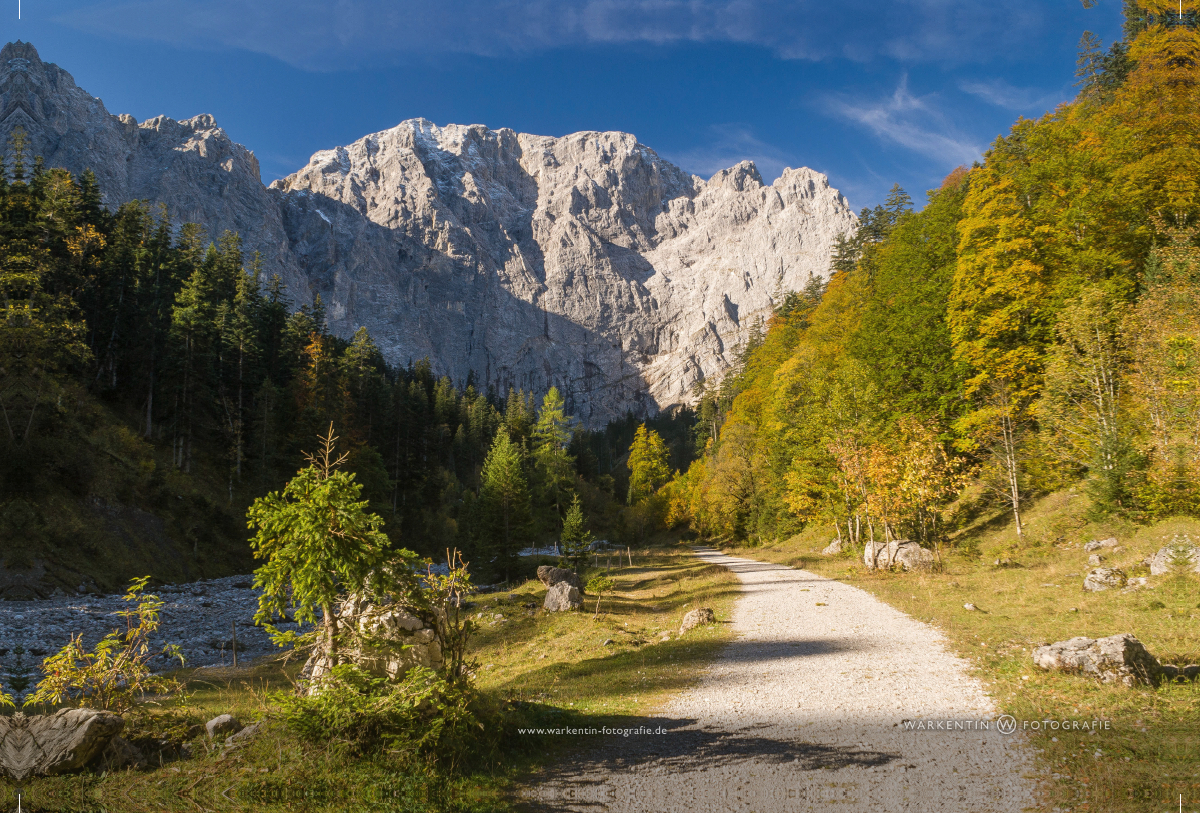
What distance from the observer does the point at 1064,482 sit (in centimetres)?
2150

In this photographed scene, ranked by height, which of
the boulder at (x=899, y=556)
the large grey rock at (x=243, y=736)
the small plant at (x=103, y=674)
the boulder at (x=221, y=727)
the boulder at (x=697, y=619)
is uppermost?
the small plant at (x=103, y=674)

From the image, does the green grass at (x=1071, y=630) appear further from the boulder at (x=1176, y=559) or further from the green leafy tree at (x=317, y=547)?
the green leafy tree at (x=317, y=547)

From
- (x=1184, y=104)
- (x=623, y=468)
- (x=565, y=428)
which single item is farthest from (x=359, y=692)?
(x=623, y=468)

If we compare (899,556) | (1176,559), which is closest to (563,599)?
(899,556)

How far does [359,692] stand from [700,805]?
165 inches

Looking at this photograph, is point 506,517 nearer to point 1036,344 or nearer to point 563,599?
point 563,599

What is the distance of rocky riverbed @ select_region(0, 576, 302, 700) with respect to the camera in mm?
16594

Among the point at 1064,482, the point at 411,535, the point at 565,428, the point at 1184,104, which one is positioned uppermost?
the point at 1184,104

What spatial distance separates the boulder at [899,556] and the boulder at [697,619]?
9.12 metres

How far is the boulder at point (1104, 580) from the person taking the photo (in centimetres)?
1340

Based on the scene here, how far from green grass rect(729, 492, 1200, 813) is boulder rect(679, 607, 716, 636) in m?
5.60

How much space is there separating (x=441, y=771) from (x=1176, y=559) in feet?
55.9

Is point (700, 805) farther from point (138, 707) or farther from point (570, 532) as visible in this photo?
point (570, 532)

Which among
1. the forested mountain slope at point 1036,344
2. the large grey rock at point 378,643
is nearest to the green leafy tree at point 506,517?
the forested mountain slope at point 1036,344
